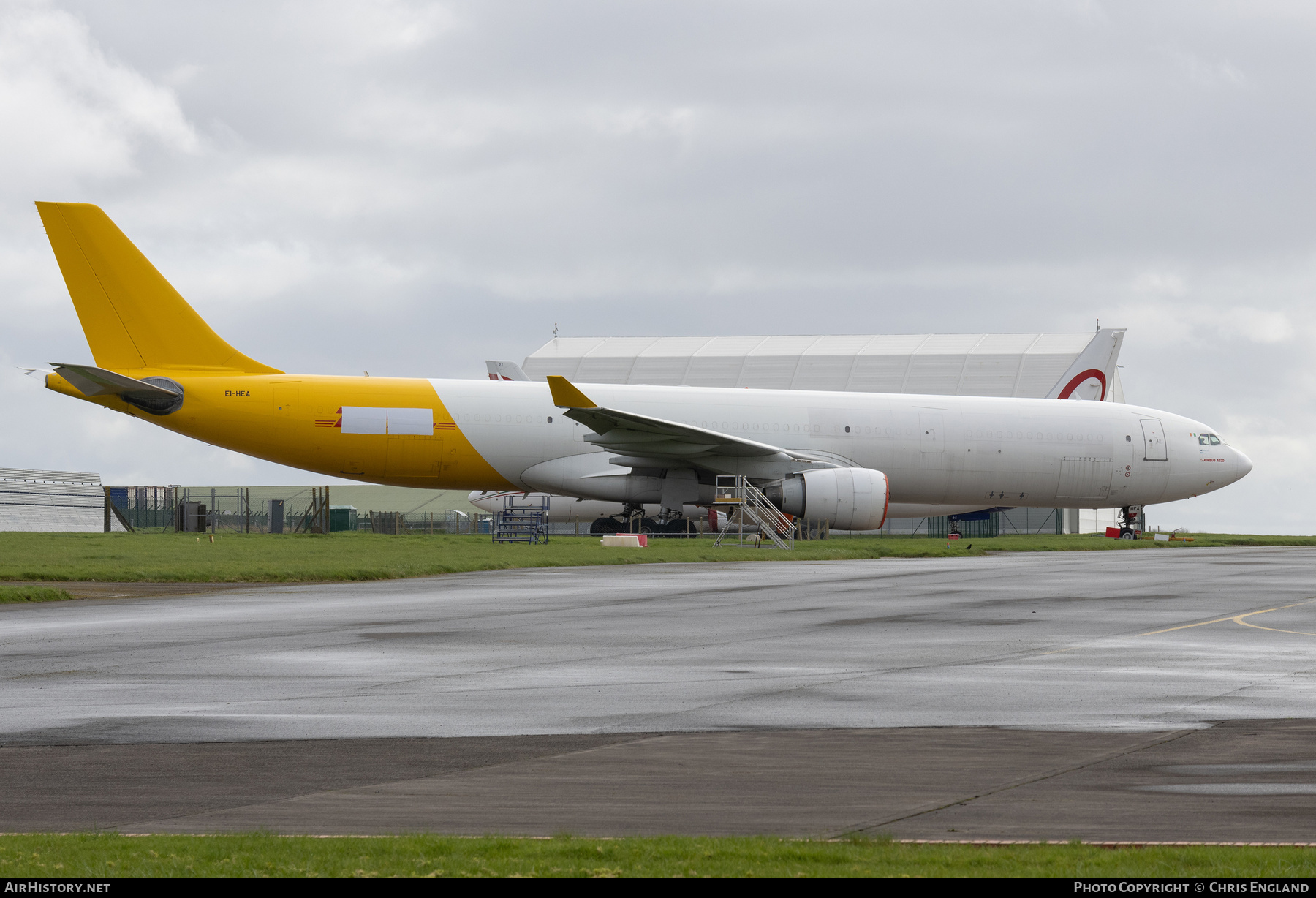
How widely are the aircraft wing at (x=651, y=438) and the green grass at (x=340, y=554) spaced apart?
8.24 ft

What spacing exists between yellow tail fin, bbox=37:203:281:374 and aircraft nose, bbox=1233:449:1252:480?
31496 mm

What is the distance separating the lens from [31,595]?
18984 mm

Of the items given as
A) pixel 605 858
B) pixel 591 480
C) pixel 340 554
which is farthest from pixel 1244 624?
pixel 591 480

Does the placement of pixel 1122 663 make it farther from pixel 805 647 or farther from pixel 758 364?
pixel 758 364

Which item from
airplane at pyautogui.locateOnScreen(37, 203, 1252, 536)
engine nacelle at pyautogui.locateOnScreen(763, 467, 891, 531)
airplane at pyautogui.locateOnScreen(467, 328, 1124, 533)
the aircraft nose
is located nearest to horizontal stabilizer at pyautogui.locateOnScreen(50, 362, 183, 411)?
airplane at pyautogui.locateOnScreen(37, 203, 1252, 536)

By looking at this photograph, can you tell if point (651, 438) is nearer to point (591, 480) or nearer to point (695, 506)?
point (591, 480)

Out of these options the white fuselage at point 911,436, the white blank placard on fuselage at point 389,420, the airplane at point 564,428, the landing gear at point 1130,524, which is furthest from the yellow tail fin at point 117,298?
the landing gear at point 1130,524

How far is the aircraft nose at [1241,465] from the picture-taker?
144ft

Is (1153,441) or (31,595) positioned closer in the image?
(31,595)

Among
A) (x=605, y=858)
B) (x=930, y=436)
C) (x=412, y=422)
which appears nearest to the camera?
(x=605, y=858)

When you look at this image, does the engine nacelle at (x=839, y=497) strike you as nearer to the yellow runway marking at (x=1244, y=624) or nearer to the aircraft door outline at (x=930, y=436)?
the aircraft door outline at (x=930, y=436)

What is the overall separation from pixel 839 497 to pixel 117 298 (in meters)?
20.0

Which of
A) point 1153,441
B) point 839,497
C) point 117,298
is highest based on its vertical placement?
point 117,298

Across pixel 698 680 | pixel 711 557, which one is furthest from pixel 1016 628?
pixel 711 557
